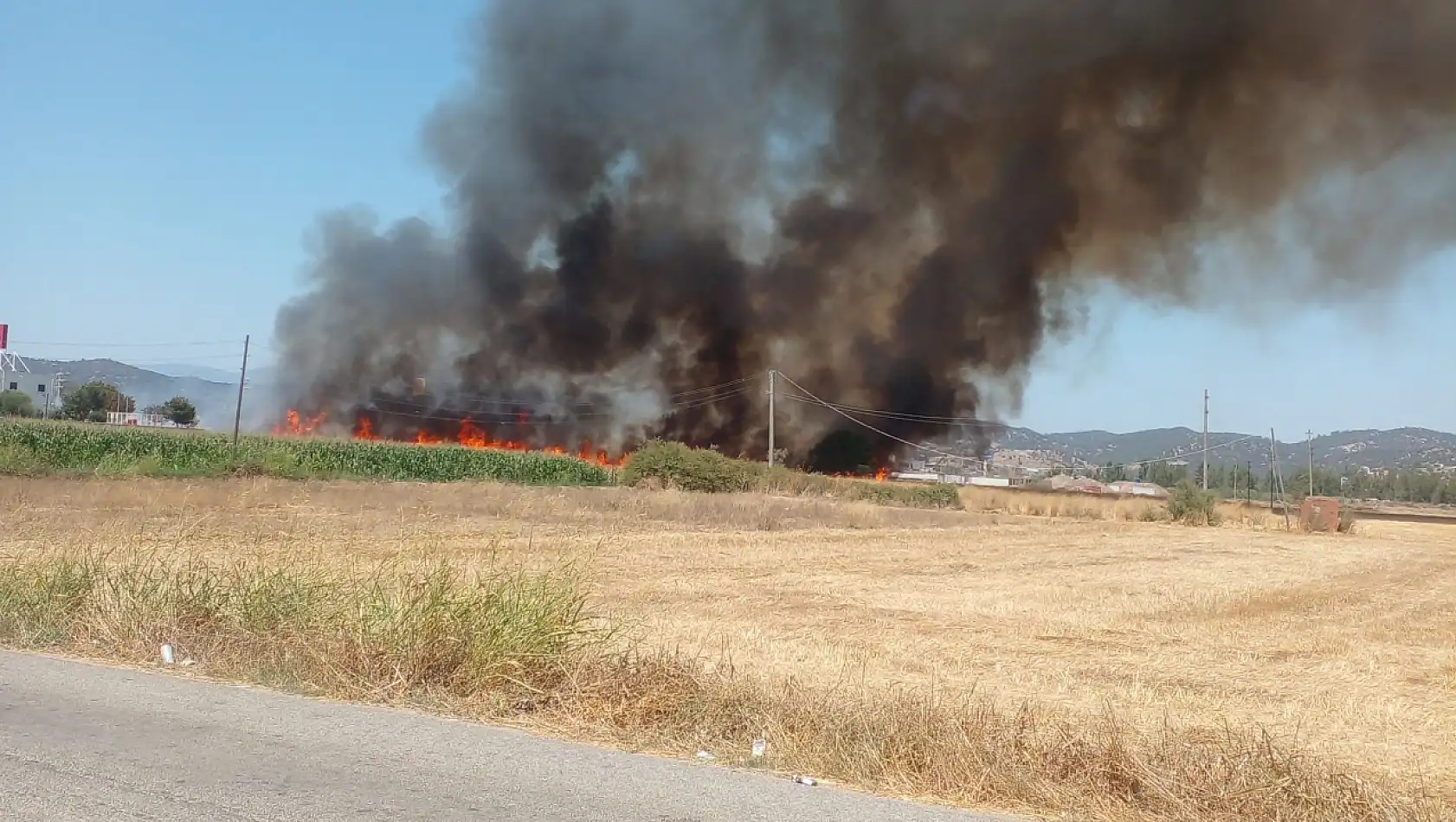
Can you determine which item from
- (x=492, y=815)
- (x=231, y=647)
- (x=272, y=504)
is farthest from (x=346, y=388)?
(x=492, y=815)

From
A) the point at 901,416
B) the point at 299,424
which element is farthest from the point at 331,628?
the point at 299,424

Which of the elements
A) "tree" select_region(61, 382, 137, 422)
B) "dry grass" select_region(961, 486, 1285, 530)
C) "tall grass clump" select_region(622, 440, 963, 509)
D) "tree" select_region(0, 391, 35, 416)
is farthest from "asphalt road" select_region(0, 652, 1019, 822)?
"tree" select_region(61, 382, 137, 422)

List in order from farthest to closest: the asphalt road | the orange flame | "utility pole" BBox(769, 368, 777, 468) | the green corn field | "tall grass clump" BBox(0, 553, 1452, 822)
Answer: the orange flame, "utility pole" BBox(769, 368, 777, 468), the green corn field, "tall grass clump" BBox(0, 553, 1452, 822), the asphalt road

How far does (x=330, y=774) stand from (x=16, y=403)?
101415 mm

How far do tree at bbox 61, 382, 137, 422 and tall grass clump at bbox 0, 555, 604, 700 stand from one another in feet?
341

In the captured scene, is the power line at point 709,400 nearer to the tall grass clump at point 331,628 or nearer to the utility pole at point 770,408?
the utility pole at point 770,408

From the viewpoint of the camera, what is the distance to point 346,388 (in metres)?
64.7

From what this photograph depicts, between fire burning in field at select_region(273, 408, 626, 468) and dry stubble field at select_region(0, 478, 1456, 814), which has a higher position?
fire burning in field at select_region(273, 408, 626, 468)

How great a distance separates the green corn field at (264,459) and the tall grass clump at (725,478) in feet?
15.7

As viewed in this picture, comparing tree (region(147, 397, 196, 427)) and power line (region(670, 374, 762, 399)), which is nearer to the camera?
power line (region(670, 374, 762, 399))

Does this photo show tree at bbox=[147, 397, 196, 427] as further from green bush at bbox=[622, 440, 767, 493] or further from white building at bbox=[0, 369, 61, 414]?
green bush at bbox=[622, 440, 767, 493]

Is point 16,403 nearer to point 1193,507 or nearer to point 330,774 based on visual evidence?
point 1193,507

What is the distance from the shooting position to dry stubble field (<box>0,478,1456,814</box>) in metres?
10.2

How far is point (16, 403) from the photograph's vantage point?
9175 centimetres
